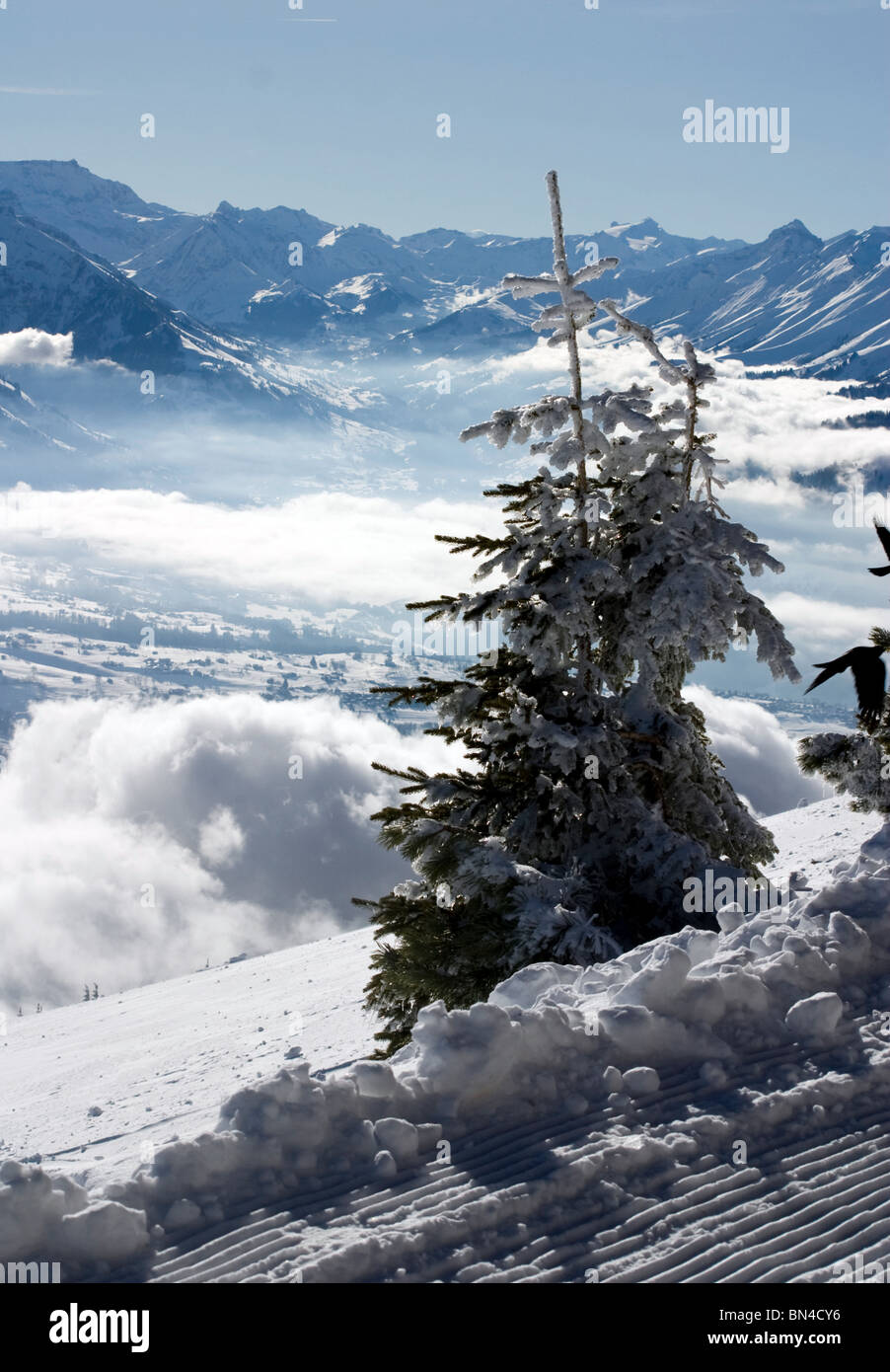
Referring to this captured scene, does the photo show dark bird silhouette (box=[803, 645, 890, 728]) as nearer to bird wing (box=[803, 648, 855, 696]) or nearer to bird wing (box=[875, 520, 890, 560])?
bird wing (box=[803, 648, 855, 696])

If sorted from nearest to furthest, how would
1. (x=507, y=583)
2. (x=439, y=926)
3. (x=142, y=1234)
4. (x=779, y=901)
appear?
(x=142, y=1234) < (x=779, y=901) < (x=439, y=926) < (x=507, y=583)

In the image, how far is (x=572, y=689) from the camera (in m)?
12.1

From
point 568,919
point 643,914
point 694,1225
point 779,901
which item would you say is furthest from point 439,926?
point 694,1225

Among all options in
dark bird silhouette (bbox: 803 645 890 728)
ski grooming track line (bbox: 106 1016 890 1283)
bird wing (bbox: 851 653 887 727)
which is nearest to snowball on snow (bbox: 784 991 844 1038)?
ski grooming track line (bbox: 106 1016 890 1283)

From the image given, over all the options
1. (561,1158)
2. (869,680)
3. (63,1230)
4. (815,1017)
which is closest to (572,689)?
(869,680)

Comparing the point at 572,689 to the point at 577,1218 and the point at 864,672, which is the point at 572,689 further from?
the point at 577,1218

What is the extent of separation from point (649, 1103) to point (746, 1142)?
0.57 meters

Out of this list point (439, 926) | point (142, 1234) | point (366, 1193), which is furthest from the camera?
point (439, 926)

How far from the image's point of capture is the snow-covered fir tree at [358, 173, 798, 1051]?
11039 millimetres

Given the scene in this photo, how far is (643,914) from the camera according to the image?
38.0 ft

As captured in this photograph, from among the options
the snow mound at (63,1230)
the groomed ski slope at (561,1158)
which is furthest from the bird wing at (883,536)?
the snow mound at (63,1230)

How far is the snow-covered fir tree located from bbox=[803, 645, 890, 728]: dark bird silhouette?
6.74 feet

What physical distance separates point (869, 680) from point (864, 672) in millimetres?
147
